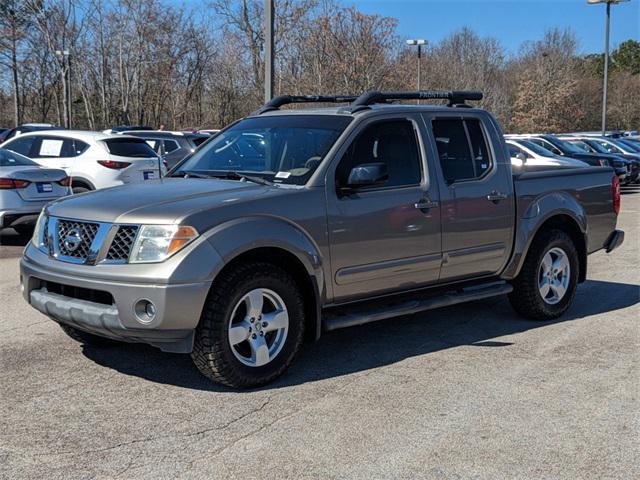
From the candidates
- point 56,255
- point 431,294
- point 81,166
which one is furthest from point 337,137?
point 81,166

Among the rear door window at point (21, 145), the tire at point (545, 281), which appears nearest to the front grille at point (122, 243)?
the tire at point (545, 281)

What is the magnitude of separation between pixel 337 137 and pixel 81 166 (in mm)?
8416

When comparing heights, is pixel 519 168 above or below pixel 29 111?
below

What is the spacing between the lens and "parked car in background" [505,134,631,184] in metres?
22.9

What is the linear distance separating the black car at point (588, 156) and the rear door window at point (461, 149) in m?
17.3

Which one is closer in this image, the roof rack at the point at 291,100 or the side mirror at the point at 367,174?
the side mirror at the point at 367,174

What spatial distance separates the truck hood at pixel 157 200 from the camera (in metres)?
4.62

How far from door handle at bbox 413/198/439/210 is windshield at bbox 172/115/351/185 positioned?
805mm

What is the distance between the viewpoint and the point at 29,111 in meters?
42.9

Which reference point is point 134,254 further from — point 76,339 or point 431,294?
point 431,294

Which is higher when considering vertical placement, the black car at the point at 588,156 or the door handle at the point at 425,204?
the black car at the point at 588,156

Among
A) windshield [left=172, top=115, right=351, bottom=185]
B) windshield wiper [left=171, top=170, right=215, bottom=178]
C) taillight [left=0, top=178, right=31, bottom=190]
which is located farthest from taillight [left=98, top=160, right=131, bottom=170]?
windshield wiper [left=171, top=170, right=215, bottom=178]

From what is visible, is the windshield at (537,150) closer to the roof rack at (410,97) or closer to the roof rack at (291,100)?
the roof rack at (410,97)

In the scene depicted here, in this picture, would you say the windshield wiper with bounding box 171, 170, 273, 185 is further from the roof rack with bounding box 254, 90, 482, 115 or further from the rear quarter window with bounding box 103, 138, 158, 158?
the rear quarter window with bounding box 103, 138, 158, 158
